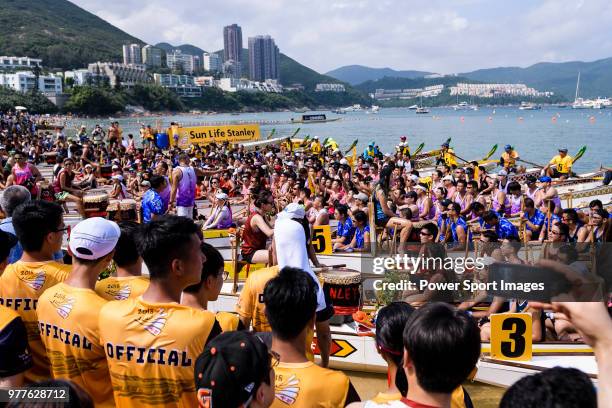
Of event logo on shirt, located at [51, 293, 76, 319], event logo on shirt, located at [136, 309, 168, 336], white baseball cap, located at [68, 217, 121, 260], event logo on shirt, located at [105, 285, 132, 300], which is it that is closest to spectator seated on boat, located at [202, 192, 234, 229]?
event logo on shirt, located at [105, 285, 132, 300]

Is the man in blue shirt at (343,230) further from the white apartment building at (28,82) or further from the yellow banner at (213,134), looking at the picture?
the white apartment building at (28,82)

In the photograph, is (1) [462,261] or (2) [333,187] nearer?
(1) [462,261]

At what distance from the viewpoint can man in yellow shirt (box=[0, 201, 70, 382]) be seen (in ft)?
10.6

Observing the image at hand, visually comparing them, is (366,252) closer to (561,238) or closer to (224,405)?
(561,238)

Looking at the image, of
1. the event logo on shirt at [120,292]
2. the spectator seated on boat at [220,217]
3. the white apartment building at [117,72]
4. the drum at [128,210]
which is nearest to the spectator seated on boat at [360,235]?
the spectator seated on boat at [220,217]

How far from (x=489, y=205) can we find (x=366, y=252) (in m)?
4.26

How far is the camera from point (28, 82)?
12081 cm

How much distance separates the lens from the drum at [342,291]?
22.0 ft

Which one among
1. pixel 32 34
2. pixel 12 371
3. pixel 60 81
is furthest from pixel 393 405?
pixel 32 34

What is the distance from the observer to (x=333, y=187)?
1339cm

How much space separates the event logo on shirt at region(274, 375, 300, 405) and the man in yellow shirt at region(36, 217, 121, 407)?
103 cm

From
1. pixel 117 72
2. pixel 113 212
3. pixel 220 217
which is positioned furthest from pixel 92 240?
pixel 117 72

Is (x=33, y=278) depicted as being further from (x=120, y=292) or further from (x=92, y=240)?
(x=92, y=240)

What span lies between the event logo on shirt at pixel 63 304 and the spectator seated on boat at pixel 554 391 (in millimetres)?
2245
